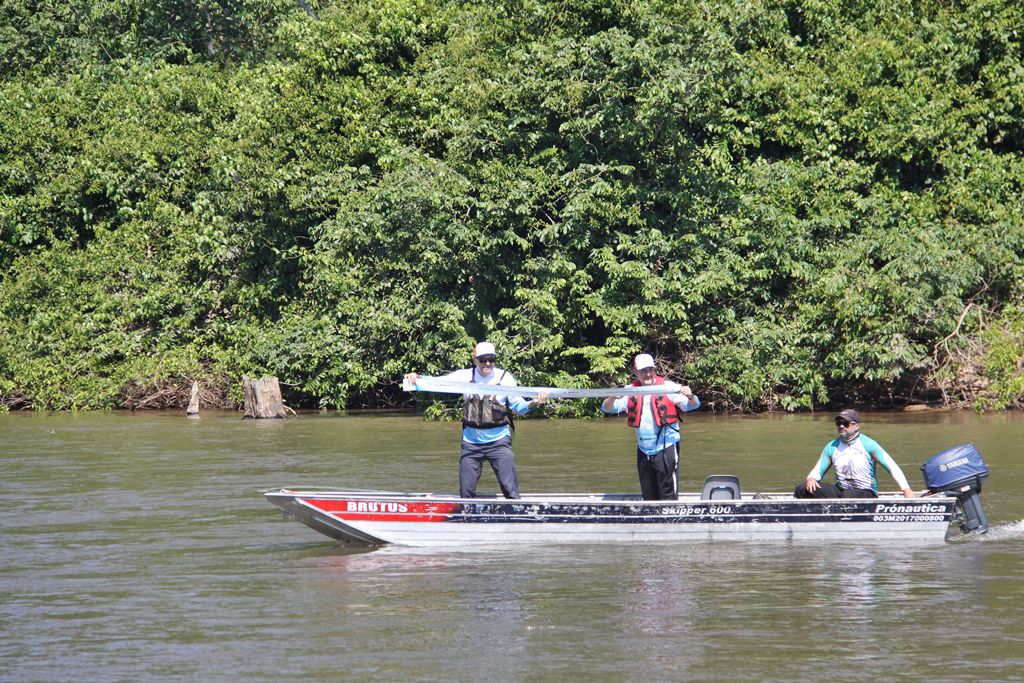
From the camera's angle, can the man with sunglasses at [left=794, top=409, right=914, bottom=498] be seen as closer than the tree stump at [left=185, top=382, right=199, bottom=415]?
Yes

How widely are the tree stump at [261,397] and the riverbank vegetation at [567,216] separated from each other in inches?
45.2

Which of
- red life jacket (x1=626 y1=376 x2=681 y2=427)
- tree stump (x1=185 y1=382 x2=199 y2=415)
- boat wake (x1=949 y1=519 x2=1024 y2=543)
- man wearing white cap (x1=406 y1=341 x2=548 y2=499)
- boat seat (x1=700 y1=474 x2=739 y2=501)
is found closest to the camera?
man wearing white cap (x1=406 y1=341 x2=548 y2=499)

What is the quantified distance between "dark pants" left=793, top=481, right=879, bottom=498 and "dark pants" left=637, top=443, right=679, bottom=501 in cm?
124

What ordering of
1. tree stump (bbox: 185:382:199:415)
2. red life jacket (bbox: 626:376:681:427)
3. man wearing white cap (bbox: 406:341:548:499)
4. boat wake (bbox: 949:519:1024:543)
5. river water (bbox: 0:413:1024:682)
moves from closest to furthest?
river water (bbox: 0:413:1024:682), man wearing white cap (bbox: 406:341:548:499), red life jacket (bbox: 626:376:681:427), boat wake (bbox: 949:519:1024:543), tree stump (bbox: 185:382:199:415)

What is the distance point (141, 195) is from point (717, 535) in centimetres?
2252

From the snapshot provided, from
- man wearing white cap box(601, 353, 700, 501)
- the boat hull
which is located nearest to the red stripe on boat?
the boat hull

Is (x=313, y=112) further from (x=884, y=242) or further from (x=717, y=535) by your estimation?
(x=717, y=535)

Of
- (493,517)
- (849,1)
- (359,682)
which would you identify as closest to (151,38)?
(849,1)

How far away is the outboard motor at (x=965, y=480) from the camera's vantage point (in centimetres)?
1253

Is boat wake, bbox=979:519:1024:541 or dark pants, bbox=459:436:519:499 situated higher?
dark pants, bbox=459:436:519:499

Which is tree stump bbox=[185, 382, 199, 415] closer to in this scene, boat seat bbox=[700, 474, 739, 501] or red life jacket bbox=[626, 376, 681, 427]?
boat seat bbox=[700, 474, 739, 501]

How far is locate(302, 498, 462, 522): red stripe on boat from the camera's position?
12211 millimetres

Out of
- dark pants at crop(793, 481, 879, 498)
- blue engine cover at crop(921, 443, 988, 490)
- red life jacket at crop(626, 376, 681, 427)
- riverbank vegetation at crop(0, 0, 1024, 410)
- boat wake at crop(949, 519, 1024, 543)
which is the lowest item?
boat wake at crop(949, 519, 1024, 543)

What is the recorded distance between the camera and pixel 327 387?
86.7 ft
